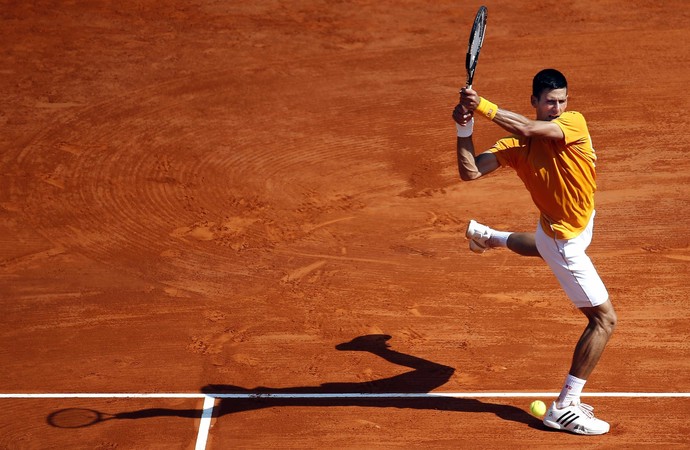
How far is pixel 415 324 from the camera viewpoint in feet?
28.5

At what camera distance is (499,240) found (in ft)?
26.7

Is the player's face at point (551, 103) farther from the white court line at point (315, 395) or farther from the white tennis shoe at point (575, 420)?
the white court line at point (315, 395)

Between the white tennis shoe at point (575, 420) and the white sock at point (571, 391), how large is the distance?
42mm

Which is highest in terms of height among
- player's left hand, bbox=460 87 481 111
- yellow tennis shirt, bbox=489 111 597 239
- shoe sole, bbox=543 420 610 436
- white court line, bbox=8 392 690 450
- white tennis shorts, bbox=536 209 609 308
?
player's left hand, bbox=460 87 481 111

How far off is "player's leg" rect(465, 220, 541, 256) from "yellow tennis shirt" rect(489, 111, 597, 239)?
2.25ft

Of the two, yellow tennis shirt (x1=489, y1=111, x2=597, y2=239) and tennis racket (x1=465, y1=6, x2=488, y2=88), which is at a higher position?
tennis racket (x1=465, y1=6, x2=488, y2=88)

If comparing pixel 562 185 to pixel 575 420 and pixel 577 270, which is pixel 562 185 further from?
pixel 575 420

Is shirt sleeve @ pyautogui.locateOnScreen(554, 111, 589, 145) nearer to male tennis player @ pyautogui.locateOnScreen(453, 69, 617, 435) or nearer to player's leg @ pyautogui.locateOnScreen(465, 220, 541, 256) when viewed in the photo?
male tennis player @ pyautogui.locateOnScreen(453, 69, 617, 435)

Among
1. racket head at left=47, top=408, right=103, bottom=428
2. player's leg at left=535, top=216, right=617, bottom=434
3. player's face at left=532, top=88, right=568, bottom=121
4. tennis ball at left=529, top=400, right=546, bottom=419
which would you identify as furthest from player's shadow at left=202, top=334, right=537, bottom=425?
player's face at left=532, top=88, right=568, bottom=121

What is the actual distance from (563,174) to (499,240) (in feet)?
4.54

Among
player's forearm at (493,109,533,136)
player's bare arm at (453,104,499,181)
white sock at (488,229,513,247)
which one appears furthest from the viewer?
white sock at (488,229,513,247)

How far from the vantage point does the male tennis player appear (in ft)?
22.2

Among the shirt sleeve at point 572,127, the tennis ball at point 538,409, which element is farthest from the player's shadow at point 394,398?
the shirt sleeve at point 572,127

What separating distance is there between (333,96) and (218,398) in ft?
20.3
